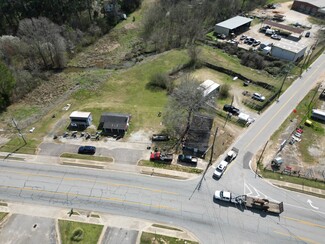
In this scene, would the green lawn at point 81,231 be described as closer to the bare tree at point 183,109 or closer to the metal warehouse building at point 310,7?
the bare tree at point 183,109

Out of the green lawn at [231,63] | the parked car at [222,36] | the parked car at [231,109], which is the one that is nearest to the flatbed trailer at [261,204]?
the parked car at [231,109]

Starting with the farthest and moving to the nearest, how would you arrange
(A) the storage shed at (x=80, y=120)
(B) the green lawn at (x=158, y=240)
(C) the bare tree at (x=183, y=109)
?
(A) the storage shed at (x=80, y=120) → (C) the bare tree at (x=183, y=109) → (B) the green lawn at (x=158, y=240)

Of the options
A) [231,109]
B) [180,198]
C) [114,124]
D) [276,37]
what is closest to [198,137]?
[231,109]

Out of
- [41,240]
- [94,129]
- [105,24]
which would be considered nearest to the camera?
[41,240]

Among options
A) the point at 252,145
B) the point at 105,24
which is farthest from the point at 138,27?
the point at 252,145

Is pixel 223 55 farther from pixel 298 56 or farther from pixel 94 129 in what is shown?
pixel 94 129
